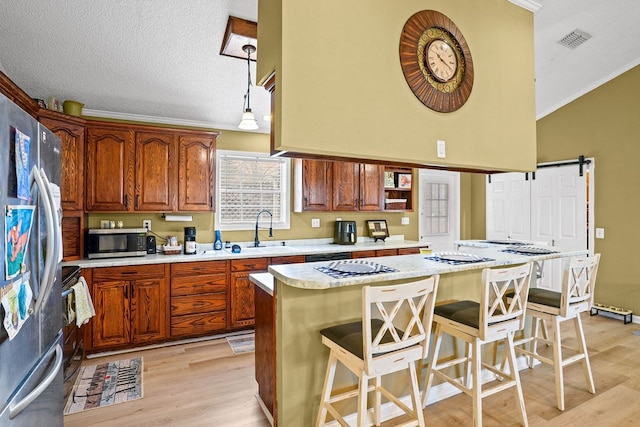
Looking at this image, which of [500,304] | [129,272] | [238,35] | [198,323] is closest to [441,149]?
[500,304]

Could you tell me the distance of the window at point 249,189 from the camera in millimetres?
4352

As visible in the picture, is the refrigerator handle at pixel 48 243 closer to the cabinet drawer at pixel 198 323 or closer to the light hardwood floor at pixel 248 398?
the light hardwood floor at pixel 248 398

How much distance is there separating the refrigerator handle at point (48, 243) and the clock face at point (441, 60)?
223 cm

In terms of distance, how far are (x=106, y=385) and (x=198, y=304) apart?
1055 millimetres

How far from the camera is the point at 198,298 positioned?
3598 millimetres

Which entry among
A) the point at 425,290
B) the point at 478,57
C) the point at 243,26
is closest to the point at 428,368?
the point at 425,290

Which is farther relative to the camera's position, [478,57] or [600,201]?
[600,201]

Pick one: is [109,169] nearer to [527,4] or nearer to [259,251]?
[259,251]

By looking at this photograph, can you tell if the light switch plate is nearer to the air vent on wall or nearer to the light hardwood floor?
the light hardwood floor

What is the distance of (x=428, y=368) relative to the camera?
2.38 meters

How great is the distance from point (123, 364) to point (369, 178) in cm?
364

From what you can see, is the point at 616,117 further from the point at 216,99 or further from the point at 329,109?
the point at 216,99

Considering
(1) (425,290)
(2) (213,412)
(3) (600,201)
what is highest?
(3) (600,201)

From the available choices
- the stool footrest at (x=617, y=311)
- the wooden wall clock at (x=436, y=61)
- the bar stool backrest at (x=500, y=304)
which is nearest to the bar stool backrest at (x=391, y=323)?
the bar stool backrest at (x=500, y=304)
